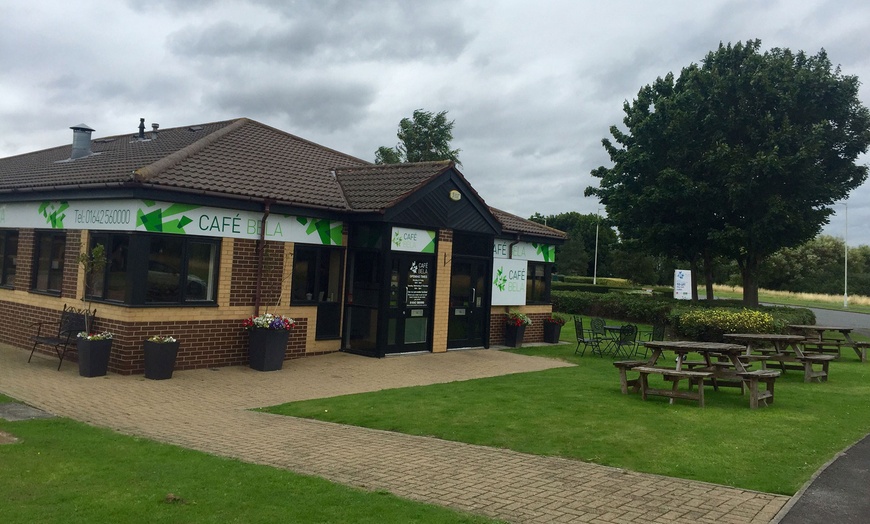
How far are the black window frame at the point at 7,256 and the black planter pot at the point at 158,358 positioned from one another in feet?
20.2

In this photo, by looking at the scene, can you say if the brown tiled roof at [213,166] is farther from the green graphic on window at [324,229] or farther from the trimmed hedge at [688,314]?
the trimmed hedge at [688,314]

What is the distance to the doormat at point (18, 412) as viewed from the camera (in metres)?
8.33

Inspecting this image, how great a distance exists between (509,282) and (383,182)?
4.80 m

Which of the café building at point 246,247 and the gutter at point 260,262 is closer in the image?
the café building at point 246,247

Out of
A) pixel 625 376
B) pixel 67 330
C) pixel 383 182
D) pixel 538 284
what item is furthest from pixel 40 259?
pixel 538 284

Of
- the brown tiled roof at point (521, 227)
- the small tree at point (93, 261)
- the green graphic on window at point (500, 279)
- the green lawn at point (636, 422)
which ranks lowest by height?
the green lawn at point (636, 422)

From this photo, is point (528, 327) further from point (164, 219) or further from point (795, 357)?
point (164, 219)

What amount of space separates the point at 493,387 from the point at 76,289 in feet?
26.6

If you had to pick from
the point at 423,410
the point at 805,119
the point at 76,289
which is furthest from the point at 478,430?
the point at 805,119

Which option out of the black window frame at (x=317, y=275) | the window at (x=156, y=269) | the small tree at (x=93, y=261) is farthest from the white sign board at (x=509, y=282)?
the small tree at (x=93, y=261)

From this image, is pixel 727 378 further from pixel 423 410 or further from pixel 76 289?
pixel 76 289

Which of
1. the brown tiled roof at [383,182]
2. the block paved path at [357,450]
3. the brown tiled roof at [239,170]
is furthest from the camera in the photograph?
the brown tiled roof at [383,182]

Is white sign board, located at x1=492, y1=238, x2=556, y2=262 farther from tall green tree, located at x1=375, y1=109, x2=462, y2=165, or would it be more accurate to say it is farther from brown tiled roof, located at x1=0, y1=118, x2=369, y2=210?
tall green tree, located at x1=375, y1=109, x2=462, y2=165

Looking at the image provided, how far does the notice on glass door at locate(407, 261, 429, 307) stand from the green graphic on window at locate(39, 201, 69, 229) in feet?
23.4
